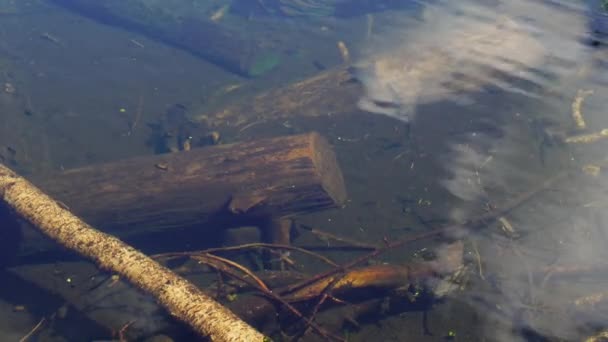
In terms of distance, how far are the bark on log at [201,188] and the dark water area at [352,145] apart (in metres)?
0.04

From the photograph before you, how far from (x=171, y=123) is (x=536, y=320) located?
6.14m

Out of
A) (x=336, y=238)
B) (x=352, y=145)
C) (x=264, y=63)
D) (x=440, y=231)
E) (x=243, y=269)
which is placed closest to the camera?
(x=243, y=269)

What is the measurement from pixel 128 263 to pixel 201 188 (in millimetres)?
1529

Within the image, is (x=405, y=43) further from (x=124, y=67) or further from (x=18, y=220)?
(x=18, y=220)

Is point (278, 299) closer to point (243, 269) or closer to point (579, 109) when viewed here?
point (243, 269)

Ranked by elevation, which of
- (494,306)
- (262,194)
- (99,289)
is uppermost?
(262,194)

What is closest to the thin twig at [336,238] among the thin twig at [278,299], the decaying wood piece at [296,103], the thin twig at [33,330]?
the thin twig at [278,299]

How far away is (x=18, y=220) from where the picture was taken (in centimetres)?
553

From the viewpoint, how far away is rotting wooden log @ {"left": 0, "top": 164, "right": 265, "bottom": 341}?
12.4 feet

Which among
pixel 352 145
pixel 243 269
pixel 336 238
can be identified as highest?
pixel 352 145

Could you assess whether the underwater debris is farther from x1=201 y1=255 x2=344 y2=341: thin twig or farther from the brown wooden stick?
x1=201 y1=255 x2=344 y2=341: thin twig

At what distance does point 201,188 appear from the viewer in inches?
221

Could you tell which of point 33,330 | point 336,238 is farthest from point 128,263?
point 336,238

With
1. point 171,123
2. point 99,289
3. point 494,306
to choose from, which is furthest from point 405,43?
point 99,289
